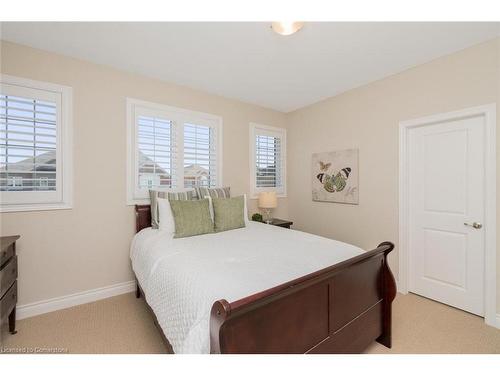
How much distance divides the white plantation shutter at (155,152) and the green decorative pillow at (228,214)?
2.58ft

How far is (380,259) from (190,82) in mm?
2858

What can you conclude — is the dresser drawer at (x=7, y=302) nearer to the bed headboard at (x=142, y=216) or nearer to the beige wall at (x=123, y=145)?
the beige wall at (x=123, y=145)

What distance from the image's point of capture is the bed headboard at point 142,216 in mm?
2733

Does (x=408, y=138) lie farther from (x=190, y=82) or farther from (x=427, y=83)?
(x=190, y=82)

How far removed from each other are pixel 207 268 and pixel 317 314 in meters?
0.70

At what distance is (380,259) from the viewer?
181cm

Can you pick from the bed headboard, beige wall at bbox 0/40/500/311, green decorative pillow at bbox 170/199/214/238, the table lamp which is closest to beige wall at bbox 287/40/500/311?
beige wall at bbox 0/40/500/311

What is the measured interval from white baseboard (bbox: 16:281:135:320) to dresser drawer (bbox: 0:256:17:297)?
44 cm

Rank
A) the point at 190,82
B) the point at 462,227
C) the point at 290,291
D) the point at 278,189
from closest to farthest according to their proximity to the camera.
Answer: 1. the point at 290,291
2. the point at 462,227
3. the point at 190,82
4. the point at 278,189

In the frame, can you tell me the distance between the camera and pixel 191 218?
244cm

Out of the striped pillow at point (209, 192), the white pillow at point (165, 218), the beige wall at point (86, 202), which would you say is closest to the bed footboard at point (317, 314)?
the white pillow at point (165, 218)

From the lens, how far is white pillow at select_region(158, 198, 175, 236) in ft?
8.03

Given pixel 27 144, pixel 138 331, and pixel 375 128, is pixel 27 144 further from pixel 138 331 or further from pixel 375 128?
pixel 375 128
